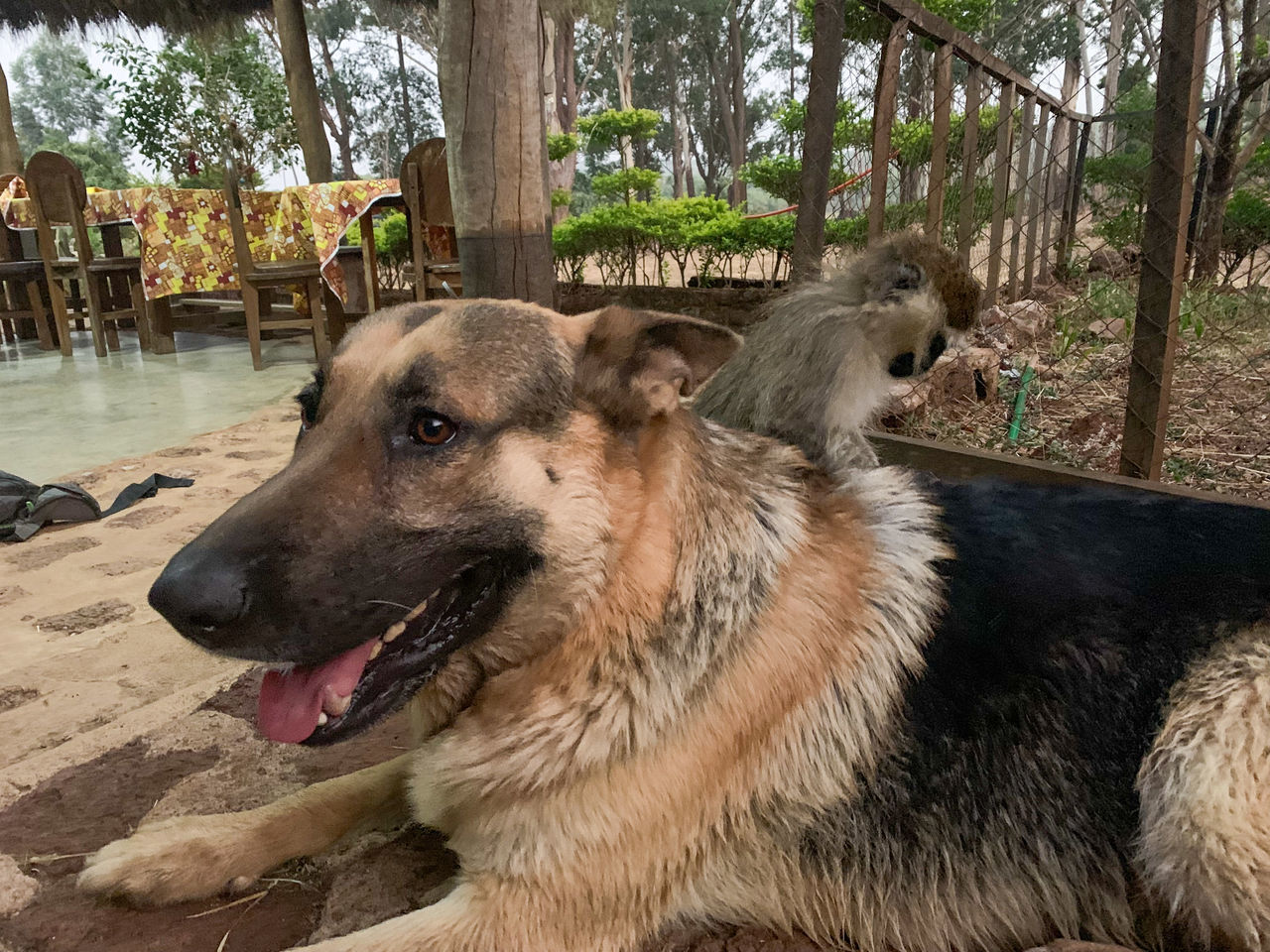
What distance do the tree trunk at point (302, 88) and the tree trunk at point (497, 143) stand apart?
933cm

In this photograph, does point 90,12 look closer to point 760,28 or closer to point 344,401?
point 344,401

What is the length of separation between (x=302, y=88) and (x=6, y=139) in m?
4.44

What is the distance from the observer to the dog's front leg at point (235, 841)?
1774mm

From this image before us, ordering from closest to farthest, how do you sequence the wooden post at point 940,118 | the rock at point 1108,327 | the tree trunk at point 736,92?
the wooden post at point 940,118
the rock at point 1108,327
the tree trunk at point 736,92

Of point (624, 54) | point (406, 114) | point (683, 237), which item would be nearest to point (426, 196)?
point (683, 237)

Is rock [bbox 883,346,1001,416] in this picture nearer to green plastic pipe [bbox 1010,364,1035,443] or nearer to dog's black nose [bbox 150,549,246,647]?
green plastic pipe [bbox 1010,364,1035,443]

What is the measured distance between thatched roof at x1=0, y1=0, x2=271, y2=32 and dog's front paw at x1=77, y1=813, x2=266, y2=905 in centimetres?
1450

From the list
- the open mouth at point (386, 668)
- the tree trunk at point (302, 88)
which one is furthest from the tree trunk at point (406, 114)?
the open mouth at point (386, 668)

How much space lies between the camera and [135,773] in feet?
7.23

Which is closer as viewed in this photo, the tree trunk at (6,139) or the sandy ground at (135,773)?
the sandy ground at (135,773)

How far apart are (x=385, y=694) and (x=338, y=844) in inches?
28.5

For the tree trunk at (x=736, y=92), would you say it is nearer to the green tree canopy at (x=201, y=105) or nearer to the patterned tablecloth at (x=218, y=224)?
the green tree canopy at (x=201, y=105)

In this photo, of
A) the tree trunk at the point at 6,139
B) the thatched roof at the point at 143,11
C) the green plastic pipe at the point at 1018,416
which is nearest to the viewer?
the green plastic pipe at the point at 1018,416

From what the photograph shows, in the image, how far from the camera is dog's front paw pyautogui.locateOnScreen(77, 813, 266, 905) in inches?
69.6
